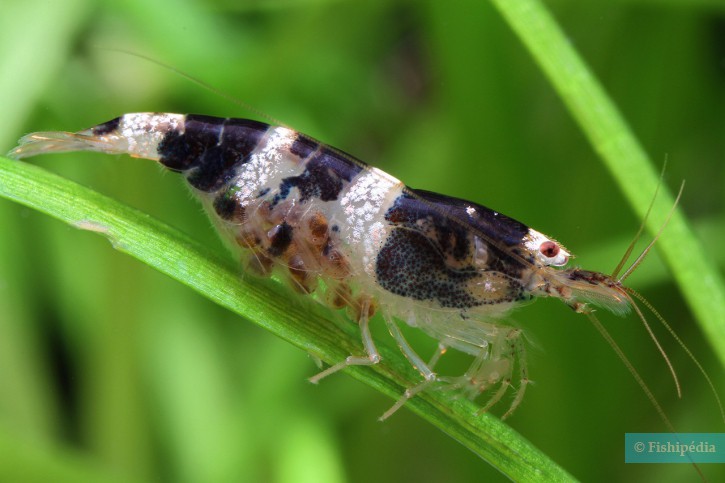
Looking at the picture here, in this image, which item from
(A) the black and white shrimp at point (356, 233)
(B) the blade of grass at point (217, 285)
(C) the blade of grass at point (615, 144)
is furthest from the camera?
(A) the black and white shrimp at point (356, 233)

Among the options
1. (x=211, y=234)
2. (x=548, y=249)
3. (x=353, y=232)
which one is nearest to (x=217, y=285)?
(x=353, y=232)

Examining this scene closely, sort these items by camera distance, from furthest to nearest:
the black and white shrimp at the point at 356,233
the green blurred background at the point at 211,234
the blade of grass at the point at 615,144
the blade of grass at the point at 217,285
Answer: the green blurred background at the point at 211,234
the black and white shrimp at the point at 356,233
the blade of grass at the point at 615,144
the blade of grass at the point at 217,285

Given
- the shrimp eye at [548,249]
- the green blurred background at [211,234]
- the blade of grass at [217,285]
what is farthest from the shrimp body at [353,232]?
the green blurred background at [211,234]

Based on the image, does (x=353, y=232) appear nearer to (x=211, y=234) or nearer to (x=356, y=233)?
(x=356, y=233)

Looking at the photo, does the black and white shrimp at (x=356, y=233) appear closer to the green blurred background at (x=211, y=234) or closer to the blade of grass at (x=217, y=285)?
the blade of grass at (x=217, y=285)

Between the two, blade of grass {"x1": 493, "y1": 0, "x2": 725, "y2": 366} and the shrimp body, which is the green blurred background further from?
blade of grass {"x1": 493, "y1": 0, "x2": 725, "y2": 366}

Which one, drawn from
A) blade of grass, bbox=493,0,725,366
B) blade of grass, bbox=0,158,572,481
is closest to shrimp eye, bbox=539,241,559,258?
blade of grass, bbox=493,0,725,366
